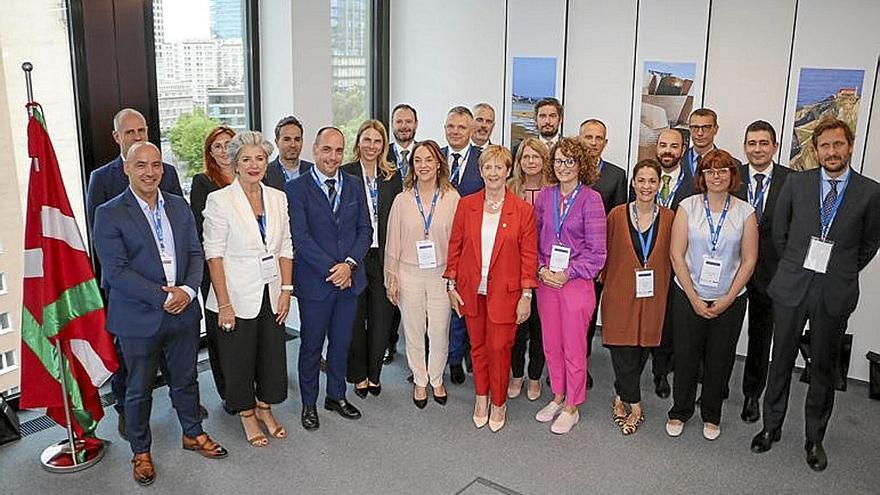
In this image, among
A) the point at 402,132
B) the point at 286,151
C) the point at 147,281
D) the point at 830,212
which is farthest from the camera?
the point at 402,132

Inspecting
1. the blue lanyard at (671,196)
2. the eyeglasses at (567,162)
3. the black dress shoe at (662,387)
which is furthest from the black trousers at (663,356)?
the eyeglasses at (567,162)

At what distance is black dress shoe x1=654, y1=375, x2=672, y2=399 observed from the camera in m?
4.89

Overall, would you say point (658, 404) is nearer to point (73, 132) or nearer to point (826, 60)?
point (826, 60)

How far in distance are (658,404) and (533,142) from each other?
1.84 metres

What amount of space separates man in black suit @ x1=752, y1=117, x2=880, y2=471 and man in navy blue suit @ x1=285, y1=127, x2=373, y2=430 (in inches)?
88.4

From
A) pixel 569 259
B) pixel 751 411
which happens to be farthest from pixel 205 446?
pixel 751 411

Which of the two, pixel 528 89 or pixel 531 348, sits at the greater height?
pixel 528 89

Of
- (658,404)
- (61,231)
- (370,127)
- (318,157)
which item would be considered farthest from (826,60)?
(61,231)

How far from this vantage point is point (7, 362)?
4.49 metres

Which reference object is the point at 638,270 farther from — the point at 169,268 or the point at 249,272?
the point at 169,268

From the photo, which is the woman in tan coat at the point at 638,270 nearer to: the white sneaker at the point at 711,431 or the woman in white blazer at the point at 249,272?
the white sneaker at the point at 711,431

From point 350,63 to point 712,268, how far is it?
3.78 meters

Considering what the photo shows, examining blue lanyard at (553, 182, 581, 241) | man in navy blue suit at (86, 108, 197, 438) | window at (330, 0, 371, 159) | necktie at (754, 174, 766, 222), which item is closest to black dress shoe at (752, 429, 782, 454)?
necktie at (754, 174, 766, 222)

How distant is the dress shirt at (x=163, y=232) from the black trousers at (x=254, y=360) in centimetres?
37
